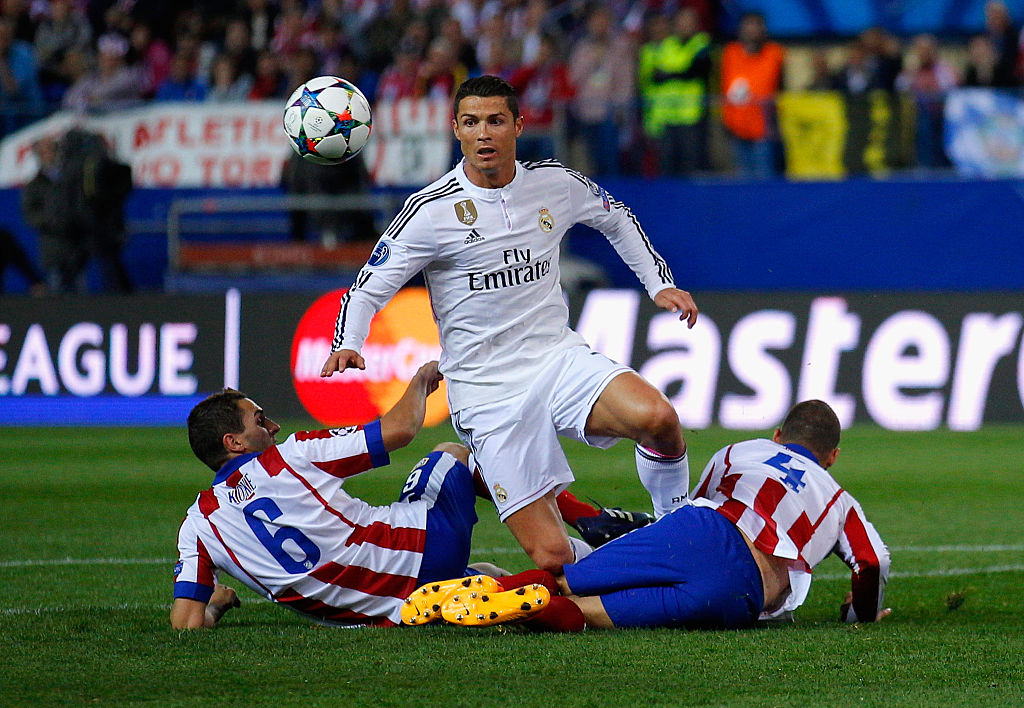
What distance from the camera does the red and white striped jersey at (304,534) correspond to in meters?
5.14

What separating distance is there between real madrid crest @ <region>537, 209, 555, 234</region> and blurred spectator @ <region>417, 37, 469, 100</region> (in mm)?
9937

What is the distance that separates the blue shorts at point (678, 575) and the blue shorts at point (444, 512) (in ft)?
1.32

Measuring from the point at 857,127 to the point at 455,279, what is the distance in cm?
984

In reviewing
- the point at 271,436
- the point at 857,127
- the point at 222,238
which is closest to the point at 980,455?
the point at 857,127

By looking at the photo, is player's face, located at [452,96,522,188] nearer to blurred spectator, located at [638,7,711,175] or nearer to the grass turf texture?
the grass turf texture

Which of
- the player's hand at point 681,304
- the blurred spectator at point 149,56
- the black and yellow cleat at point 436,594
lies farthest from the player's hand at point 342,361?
the blurred spectator at point 149,56


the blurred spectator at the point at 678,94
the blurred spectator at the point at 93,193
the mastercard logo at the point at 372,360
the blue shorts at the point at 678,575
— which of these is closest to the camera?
the blue shorts at the point at 678,575

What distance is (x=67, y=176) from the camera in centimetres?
1534

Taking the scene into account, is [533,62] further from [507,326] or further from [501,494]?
[501,494]

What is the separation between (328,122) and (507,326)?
185 cm

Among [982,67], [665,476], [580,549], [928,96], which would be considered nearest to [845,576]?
[665,476]

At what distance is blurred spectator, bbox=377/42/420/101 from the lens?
1589 cm

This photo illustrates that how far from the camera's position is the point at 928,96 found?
47.4ft

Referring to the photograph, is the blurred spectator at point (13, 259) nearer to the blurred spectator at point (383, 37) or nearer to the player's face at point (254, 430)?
the blurred spectator at point (383, 37)
